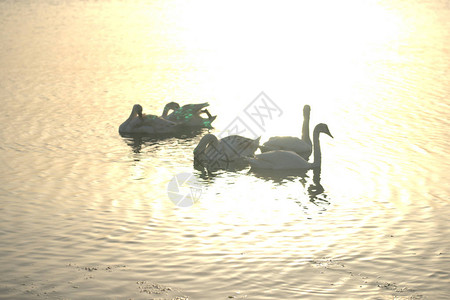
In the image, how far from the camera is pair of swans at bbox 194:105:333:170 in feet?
61.0

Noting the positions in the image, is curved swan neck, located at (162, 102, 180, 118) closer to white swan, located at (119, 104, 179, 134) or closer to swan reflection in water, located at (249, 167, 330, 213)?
white swan, located at (119, 104, 179, 134)

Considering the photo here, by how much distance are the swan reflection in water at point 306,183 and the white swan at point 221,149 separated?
3.39ft

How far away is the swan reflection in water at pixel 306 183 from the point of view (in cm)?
1569

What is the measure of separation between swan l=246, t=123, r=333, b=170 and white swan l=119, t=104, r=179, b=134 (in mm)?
5015

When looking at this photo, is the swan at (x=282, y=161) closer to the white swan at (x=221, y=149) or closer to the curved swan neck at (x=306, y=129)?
the white swan at (x=221, y=149)

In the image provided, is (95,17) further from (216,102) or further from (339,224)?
(339,224)

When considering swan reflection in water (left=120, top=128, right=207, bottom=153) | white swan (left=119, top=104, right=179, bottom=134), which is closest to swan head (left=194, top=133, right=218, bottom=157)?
swan reflection in water (left=120, top=128, right=207, bottom=153)

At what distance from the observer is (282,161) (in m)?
18.5

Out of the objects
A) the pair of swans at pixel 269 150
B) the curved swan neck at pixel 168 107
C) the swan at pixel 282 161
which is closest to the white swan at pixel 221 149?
the pair of swans at pixel 269 150

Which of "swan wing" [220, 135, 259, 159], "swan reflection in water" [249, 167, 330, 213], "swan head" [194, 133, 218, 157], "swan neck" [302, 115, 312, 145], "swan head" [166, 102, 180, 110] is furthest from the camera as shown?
"swan head" [166, 102, 180, 110]

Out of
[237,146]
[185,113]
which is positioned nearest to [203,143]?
[237,146]

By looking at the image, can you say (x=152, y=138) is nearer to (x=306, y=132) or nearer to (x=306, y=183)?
(x=306, y=132)

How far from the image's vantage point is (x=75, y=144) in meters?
20.8

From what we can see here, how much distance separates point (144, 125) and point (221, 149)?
405cm
